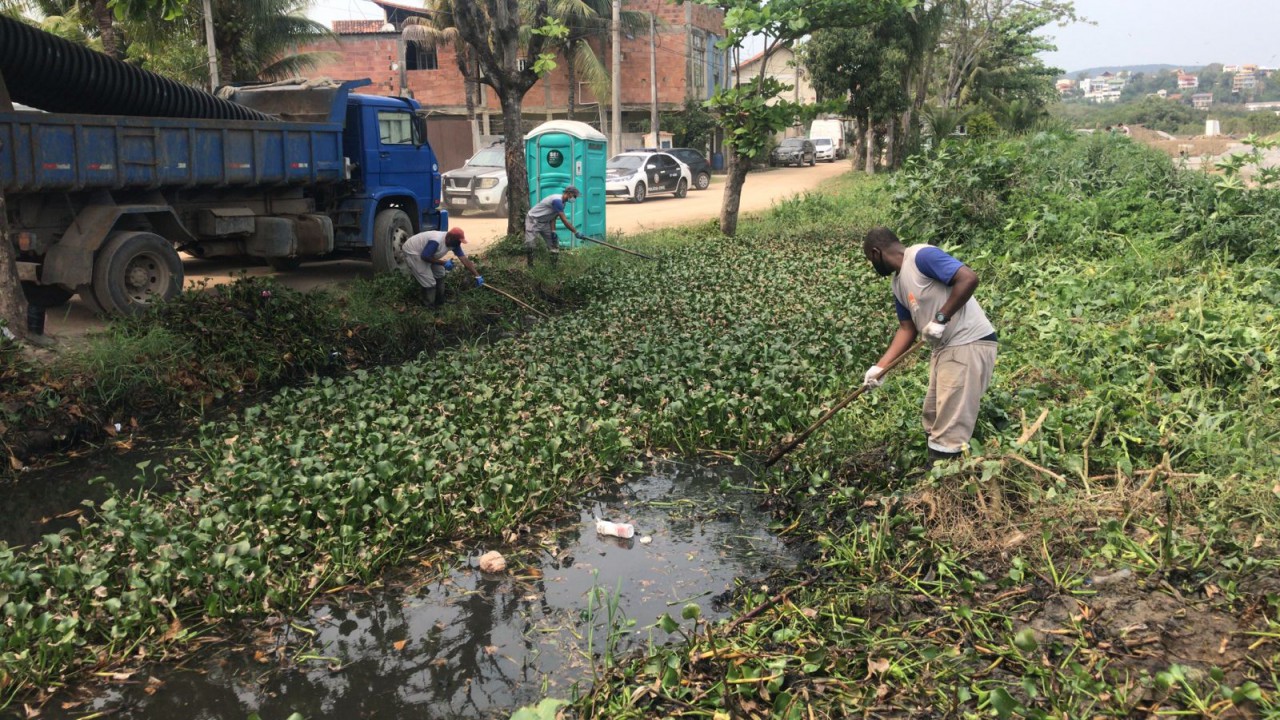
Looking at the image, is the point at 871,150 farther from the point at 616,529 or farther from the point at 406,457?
the point at 406,457

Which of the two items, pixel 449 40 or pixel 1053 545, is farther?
pixel 449 40

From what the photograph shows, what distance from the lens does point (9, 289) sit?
7.94 metres

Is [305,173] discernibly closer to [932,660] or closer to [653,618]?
[653,618]

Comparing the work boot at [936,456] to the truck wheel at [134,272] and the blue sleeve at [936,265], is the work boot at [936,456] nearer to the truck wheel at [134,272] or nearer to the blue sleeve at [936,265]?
the blue sleeve at [936,265]

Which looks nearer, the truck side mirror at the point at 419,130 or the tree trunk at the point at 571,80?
the truck side mirror at the point at 419,130

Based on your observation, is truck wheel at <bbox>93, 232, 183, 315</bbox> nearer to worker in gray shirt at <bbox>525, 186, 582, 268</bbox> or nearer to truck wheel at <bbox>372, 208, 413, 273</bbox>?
truck wheel at <bbox>372, 208, 413, 273</bbox>

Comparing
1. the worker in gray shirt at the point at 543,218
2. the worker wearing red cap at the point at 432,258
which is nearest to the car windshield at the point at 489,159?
the worker in gray shirt at the point at 543,218

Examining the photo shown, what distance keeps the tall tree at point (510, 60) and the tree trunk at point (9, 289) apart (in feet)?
22.4

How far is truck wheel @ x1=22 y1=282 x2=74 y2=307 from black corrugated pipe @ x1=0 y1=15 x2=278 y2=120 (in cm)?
185

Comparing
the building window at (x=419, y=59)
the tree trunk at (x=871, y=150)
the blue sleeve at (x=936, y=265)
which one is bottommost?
the blue sleeve at (x=936, y=265)

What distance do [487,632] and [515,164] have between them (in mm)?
11214

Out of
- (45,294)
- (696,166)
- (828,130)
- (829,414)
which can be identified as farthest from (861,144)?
(829,414)

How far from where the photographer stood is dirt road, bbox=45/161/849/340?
10.4 m

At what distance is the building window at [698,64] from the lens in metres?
44.0
